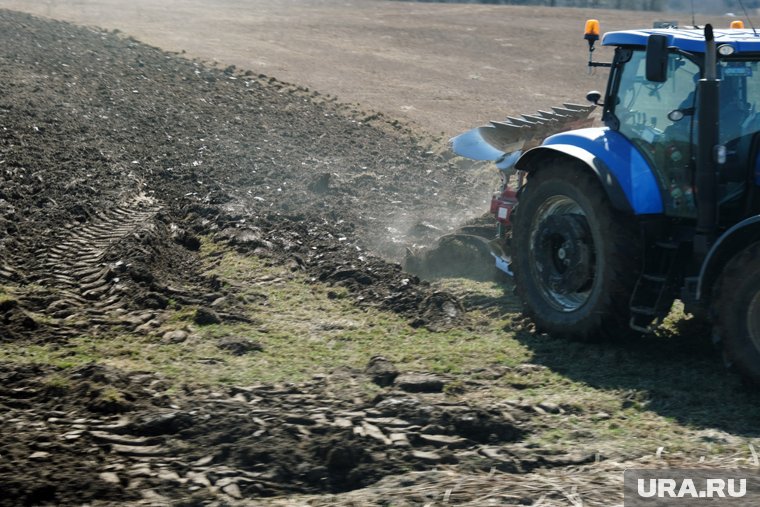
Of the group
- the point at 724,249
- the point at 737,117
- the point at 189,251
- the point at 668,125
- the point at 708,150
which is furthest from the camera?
the point at 189,251

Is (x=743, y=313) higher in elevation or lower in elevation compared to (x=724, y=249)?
lower

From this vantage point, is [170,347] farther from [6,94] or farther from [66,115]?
[6,94]

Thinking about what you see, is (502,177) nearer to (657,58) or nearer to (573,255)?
(573,255)

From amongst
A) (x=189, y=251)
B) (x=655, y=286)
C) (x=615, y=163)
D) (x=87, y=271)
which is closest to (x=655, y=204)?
(x=615, y=163)

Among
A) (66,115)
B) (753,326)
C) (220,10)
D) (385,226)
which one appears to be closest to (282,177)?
(385,226)

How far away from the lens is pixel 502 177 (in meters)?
9.09

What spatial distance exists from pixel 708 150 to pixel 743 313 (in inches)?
40.9

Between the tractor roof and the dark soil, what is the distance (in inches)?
90.1

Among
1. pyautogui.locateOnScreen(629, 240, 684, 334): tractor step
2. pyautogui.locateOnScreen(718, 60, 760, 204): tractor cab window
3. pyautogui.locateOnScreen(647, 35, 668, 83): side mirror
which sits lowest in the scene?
pyautogui.locateOnScreen(629, 240, 684, 334): tractor step

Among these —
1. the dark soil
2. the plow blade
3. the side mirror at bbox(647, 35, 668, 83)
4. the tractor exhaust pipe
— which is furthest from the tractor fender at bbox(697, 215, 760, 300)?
the plow blade

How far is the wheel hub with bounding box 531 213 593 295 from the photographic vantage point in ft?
22.5

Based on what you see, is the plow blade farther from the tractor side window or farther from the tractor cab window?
the tractor cab window

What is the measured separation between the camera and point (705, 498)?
424 centimetres

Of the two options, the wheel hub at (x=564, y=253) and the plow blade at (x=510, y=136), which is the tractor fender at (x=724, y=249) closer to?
the wheel hub at (x=564, y=253)
